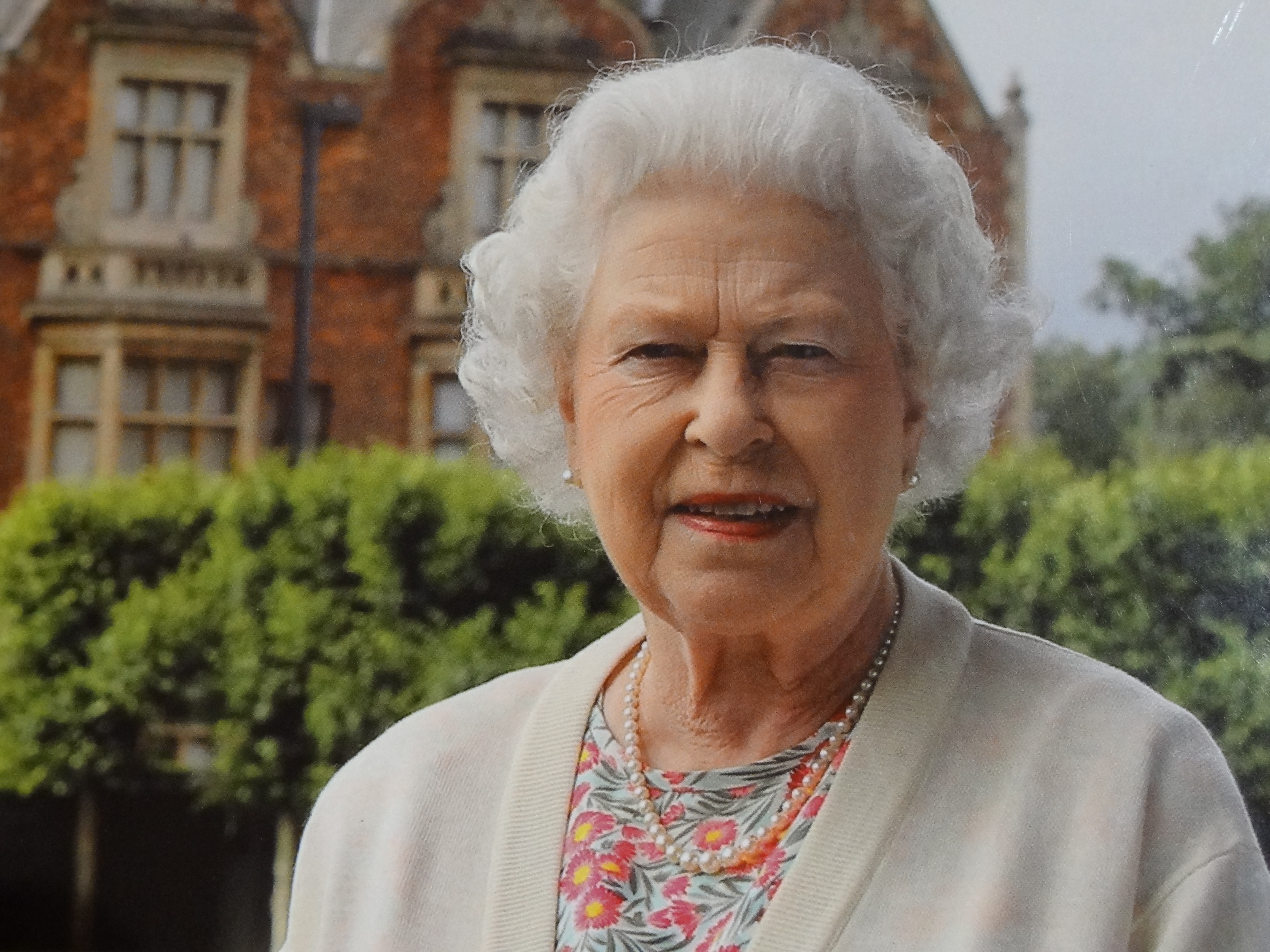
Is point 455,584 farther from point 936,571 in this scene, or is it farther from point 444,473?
point 936,571

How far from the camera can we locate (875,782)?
1.00 meters

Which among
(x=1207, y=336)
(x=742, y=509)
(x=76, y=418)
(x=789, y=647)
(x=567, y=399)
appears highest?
(x=1207, y=336)

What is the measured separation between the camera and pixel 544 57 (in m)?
2.29

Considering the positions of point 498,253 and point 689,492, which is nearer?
point 689,492

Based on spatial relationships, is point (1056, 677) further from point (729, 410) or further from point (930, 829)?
point (729, 410)

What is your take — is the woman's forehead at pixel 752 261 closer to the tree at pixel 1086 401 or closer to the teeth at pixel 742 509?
the teeth at pixel 742 509

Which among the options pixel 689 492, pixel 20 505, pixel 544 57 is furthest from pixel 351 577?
pixel 689 492

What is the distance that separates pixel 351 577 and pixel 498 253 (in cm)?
129

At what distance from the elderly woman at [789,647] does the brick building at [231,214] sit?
1167mm

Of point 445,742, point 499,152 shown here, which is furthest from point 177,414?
point 445,742

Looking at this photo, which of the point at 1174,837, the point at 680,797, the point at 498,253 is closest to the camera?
the point at 1174,837

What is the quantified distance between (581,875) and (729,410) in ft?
→ 1.27

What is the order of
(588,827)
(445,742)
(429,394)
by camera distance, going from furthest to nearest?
(429,394) < (445,742) < (588,827)

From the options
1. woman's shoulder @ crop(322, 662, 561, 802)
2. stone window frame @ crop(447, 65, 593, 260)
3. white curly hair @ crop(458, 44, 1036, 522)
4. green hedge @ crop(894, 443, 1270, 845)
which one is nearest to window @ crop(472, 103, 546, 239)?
stone window frame @ crop(447, 65, 593, 260)
